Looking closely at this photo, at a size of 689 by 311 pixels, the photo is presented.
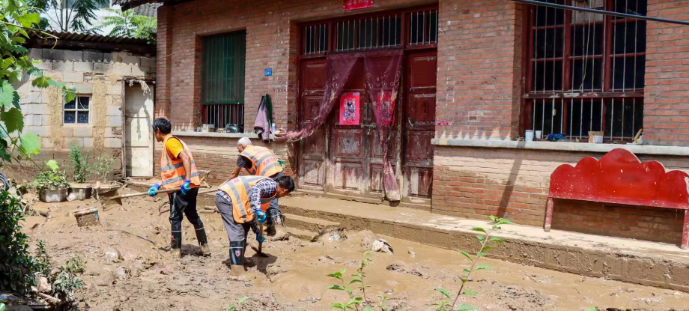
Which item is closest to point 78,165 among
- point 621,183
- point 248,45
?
point 248,45

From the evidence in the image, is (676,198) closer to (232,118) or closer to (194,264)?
(194,264)

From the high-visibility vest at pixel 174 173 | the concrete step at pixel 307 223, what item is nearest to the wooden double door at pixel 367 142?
the concrete step at pixel 307 223

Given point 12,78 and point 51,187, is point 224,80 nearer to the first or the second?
point 51,187

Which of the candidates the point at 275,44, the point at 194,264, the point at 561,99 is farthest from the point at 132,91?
the point at 561,99

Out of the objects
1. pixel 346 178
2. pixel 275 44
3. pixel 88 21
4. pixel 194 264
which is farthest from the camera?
pixel 88 21

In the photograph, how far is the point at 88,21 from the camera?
27047mm

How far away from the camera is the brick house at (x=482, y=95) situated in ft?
24.1

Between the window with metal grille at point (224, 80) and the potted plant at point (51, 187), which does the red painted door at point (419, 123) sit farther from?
the potted plant at point (51, 187)

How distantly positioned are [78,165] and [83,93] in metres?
1.64

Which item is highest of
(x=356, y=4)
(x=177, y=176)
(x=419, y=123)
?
(x=356, y=4)

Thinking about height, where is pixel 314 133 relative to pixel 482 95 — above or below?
below

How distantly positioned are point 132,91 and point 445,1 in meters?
8.32

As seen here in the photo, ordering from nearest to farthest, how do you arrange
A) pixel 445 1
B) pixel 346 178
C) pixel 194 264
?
1. pixel 194 264
2. pixel 445 1
3. pixel 346 178

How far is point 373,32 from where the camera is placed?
10.3m
